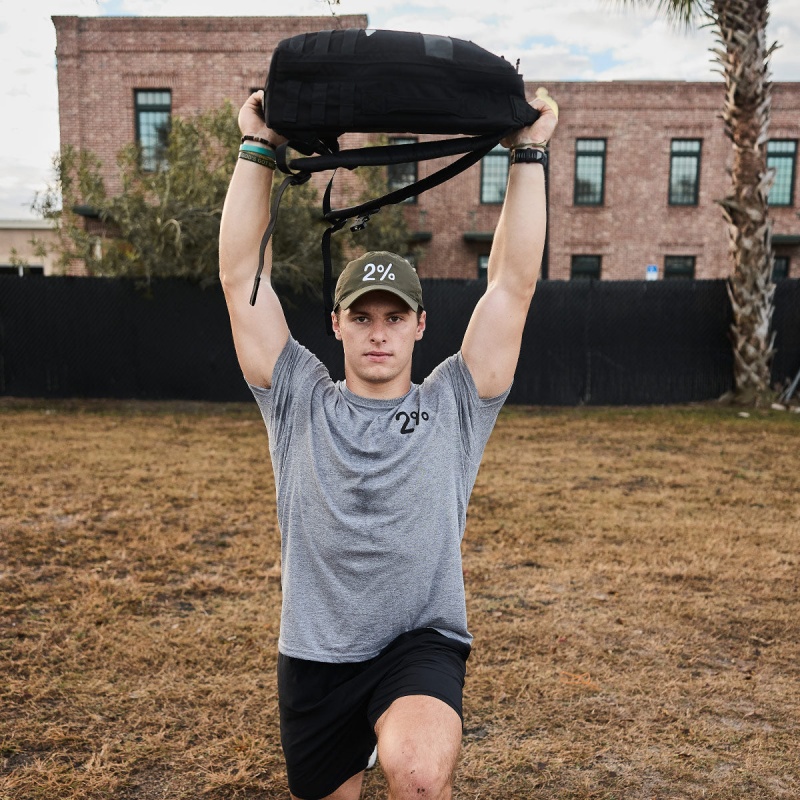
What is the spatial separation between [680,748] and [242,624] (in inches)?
92.1

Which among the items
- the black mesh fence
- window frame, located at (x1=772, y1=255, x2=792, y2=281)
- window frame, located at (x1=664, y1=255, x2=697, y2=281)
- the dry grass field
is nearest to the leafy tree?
the black mesh fence

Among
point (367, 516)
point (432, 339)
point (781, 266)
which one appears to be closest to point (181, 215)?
point (432, 339)

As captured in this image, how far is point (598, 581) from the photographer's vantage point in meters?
5.18

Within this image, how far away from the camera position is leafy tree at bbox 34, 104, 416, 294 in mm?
13352

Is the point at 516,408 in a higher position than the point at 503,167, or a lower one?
lower

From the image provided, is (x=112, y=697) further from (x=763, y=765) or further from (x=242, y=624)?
(x=763, y=765)

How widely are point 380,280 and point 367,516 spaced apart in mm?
660

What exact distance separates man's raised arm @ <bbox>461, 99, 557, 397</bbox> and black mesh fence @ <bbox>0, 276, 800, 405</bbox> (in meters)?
11.3

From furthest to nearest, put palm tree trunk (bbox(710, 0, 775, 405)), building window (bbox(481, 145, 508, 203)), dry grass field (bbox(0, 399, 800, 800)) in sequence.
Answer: building window (bbox(481, 145, 508, 203))
palm tree trunk (bbox(710, 0, 775, 405))
dry grass field (bbox(0, 399, 800, 800))

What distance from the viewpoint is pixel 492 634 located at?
431 cm

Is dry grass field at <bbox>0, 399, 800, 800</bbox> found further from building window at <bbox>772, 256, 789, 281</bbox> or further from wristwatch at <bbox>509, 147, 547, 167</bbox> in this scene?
building window at <bbox>772, 256, 789, 281</bbox>

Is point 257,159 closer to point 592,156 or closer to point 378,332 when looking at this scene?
point 378,332

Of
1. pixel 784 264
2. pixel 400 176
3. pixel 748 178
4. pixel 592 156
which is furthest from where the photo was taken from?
pixel 784 264

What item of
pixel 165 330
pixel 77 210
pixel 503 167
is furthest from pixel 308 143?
pixel 503 167
